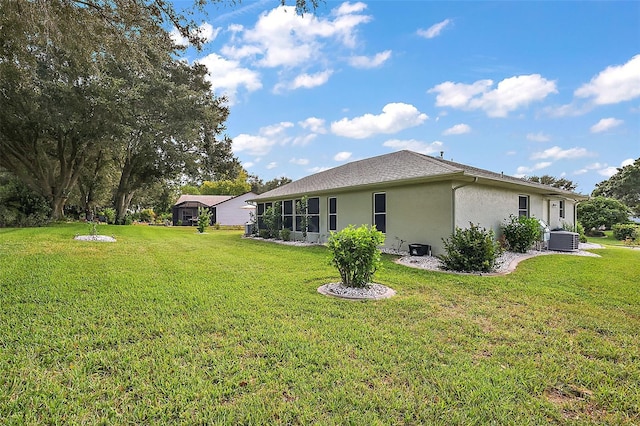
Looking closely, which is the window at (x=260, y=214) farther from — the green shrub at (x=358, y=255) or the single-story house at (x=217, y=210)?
the single-story house at (x=217, y=210)

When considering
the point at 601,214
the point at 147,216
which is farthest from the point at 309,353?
the point at 147,216

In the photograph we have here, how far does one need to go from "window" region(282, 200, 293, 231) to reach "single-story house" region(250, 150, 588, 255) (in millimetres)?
662

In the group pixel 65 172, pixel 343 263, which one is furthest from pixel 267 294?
pixel 65 172

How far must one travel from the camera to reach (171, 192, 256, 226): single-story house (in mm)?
34844

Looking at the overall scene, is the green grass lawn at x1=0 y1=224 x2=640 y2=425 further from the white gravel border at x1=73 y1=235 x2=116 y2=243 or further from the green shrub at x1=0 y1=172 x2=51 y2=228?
the green shrub at x1=0 y1=172 x2=51 y2=228

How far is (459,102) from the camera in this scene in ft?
50.5

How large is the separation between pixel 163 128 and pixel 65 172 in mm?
7002

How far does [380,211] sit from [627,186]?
33.1 metres

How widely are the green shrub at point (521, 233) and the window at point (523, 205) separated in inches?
58.7

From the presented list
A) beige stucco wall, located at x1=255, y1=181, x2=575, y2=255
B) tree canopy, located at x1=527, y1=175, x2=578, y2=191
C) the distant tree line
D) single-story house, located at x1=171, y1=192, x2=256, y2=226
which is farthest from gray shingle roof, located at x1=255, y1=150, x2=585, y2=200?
tree canopy, located at x1=527, y1=175, x2=578, y2=191

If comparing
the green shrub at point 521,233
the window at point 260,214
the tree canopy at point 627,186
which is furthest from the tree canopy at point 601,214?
the window at point 260,214

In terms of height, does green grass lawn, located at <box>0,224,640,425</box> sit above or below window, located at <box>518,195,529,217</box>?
below

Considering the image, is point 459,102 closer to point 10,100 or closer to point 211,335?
point 211,335

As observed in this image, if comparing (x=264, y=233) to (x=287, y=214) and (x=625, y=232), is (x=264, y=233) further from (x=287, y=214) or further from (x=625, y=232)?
(x=625, y=232)
